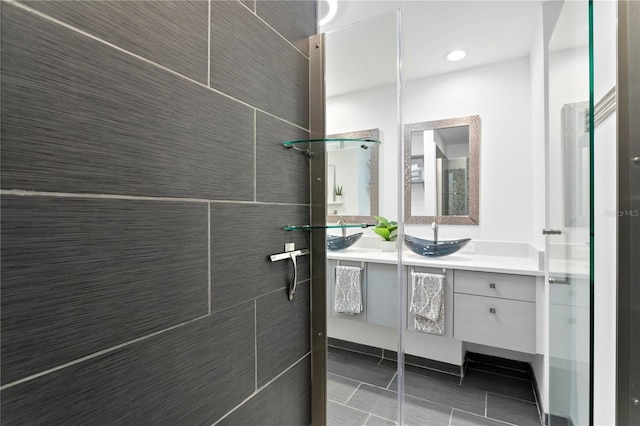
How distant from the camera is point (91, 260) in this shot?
0.48 meters

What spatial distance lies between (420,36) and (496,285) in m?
1.71

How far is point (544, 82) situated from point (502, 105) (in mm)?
650

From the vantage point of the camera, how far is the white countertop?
3.94ft

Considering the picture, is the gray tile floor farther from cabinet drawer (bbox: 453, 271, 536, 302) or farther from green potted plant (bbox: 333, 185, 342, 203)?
cabinet drawer (bbox: 453, 271, 536, 302)

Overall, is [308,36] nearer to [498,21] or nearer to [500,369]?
[498,21]

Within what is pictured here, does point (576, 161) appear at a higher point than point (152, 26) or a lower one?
lower

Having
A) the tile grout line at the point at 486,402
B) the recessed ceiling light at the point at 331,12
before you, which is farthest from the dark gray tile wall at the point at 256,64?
the tile grout line at the point at 486,402

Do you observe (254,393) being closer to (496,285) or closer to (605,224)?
(605,224)

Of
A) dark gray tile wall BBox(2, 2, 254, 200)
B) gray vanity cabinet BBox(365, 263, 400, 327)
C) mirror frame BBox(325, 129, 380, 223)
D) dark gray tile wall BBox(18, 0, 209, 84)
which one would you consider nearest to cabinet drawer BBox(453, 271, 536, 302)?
gray vanity cabinet BBox(365, 263, 400, 327)

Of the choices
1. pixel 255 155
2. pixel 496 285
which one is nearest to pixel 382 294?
pixel 255 155

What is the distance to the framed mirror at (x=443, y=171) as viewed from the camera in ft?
7.82

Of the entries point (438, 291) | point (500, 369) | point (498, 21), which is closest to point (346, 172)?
point (438, 291)

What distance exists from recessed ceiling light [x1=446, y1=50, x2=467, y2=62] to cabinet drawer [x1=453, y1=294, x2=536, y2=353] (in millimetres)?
1754

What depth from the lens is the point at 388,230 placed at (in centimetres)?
117
